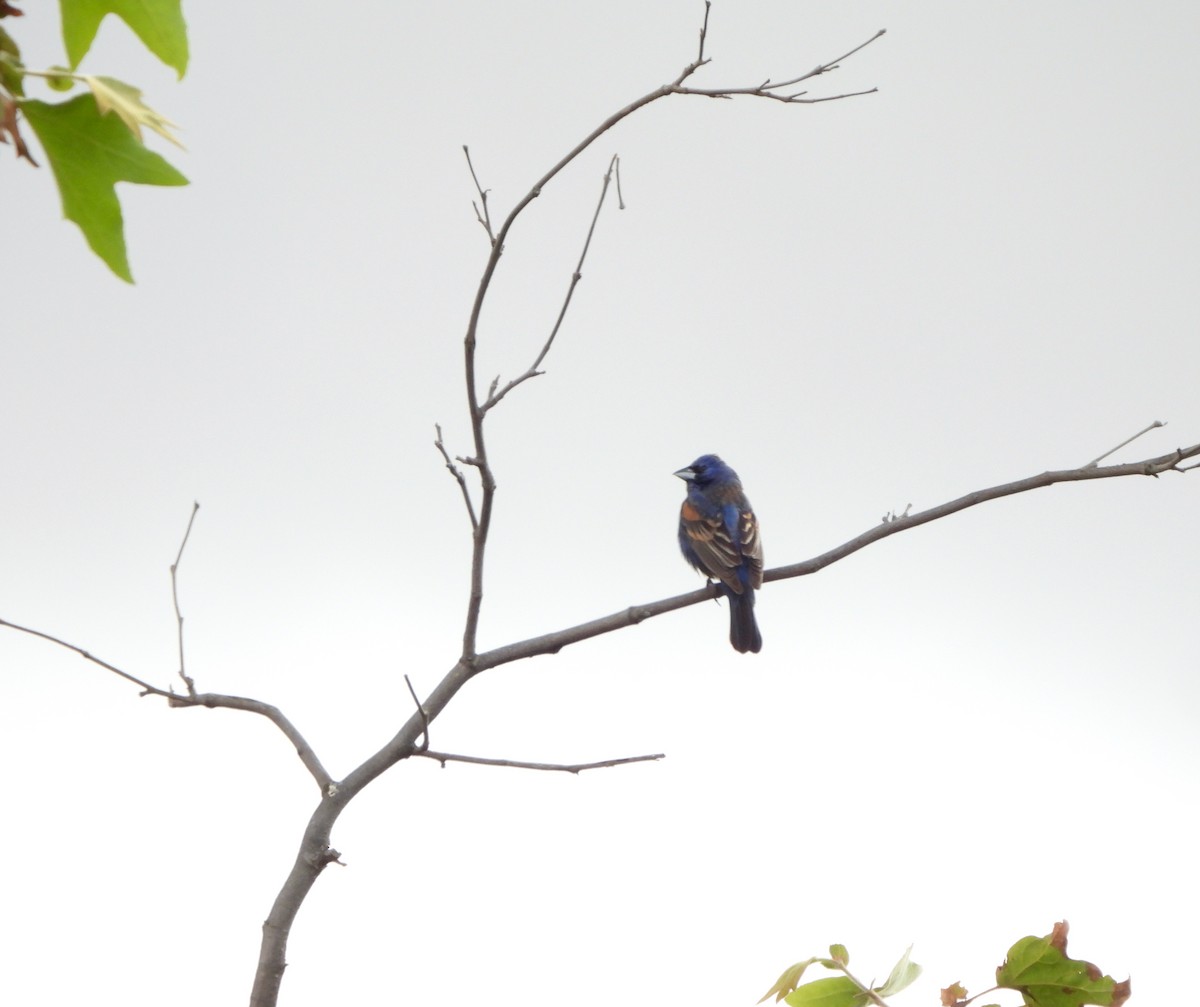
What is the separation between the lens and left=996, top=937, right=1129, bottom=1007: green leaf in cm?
120

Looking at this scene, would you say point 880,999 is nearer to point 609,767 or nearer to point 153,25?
point 609,767

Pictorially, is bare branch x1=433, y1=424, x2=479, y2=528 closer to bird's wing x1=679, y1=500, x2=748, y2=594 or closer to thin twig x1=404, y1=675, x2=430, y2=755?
thin twig x1=404, y1=675, x2=430, y2=755

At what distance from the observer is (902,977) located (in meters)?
1.26

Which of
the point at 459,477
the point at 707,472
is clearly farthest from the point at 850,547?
the point at 707,472

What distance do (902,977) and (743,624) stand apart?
3.41 m

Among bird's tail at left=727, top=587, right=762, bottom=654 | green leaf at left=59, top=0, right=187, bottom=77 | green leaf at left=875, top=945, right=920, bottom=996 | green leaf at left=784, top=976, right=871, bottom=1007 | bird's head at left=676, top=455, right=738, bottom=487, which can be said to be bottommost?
green leaf at left=784, top=976, right=871, bottom=1007

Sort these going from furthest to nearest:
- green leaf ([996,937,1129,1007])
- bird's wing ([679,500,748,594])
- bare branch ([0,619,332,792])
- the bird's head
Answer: the bird's head < bird's wing ([679,500,748,594]) < bare branch ([0,619,332,792]) < green leaf ([996,937,1129,1007])

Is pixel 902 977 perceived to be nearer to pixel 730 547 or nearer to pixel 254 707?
pixel 254 707

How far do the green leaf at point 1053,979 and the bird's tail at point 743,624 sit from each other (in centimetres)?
339

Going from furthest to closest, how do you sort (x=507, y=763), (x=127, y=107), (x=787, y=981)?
1. (x=507, y=763)
2. (x=787, y=981)
3. (x=127, y=107)

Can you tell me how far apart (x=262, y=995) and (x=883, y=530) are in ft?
4.89

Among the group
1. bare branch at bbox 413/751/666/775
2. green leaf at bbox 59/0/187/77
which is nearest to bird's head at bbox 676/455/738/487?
bare branch at bbox 413/751/666/775

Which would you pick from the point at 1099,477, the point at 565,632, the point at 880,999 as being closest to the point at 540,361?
the point at 565,632

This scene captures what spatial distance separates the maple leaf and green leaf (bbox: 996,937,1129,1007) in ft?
3.72
